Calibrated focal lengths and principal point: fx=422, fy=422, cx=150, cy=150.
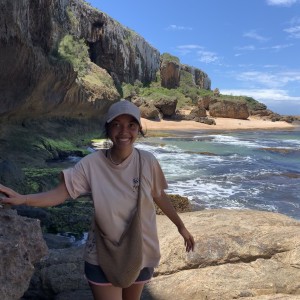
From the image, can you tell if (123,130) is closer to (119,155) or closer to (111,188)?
(119,155)

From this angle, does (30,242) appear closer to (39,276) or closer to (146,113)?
(39,276)

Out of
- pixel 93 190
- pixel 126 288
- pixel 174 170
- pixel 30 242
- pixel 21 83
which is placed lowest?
pixel 174 170

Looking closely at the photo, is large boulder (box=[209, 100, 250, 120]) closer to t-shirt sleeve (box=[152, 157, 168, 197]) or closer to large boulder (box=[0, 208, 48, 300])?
t-shirt sleeve (box=[152, 157, 168, 197])

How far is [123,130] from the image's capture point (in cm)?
251

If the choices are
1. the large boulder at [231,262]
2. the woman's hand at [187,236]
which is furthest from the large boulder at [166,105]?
the woman's hand at [187,236]

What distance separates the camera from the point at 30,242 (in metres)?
2.41

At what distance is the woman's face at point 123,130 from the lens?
2.49 meters

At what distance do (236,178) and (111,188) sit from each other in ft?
50.9

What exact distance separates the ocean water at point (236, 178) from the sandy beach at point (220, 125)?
1757 cm

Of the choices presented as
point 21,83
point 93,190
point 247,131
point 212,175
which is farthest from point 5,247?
point 247,131

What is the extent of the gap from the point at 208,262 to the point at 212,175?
14127mm

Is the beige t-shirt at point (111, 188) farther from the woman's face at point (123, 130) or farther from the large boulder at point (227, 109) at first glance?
the large boulder at point (227, 109)

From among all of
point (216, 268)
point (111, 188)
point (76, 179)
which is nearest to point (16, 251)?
point (76, 179)

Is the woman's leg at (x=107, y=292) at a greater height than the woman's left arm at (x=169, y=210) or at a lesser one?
lesser
